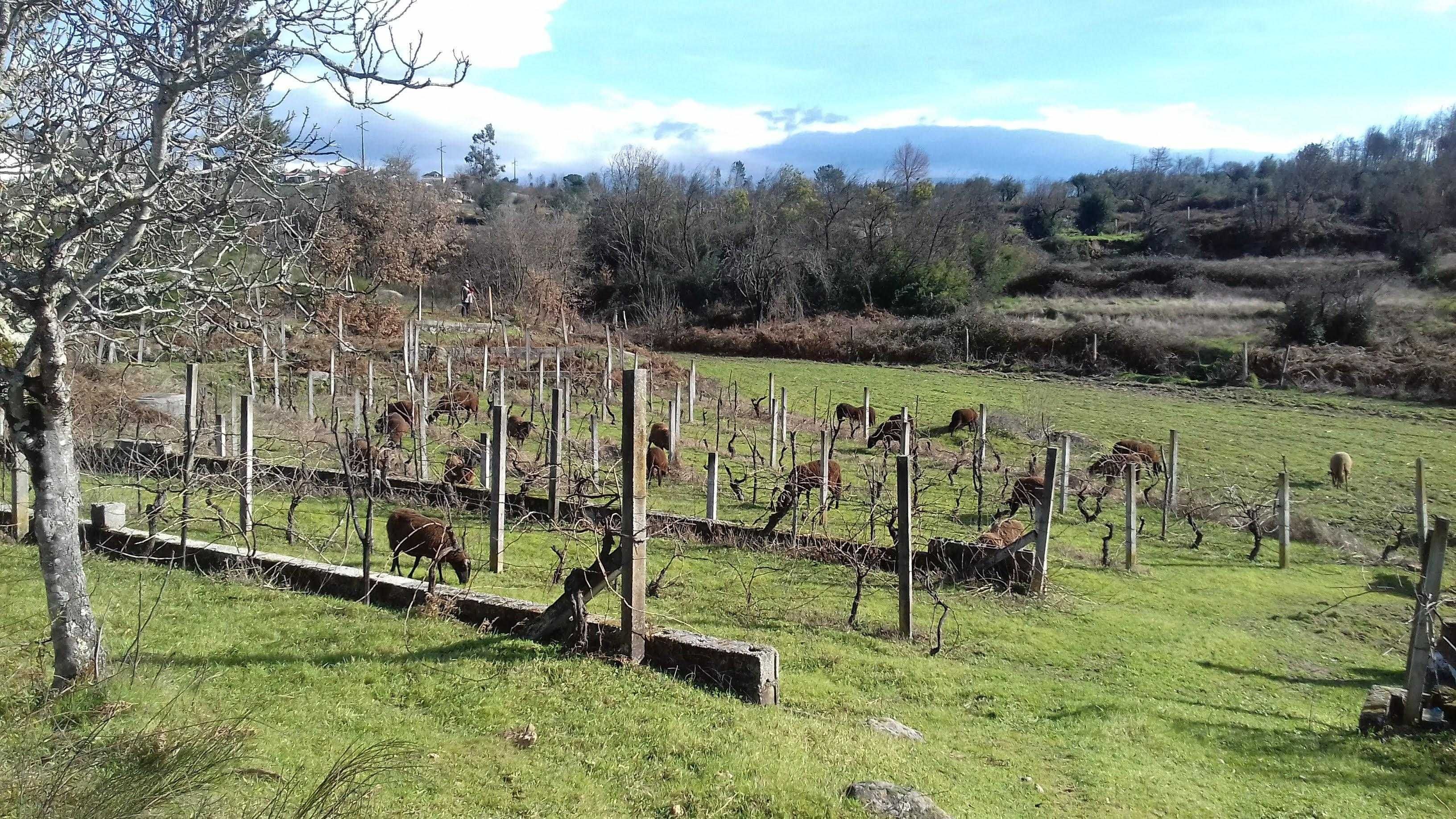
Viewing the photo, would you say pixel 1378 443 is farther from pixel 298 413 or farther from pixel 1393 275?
pixel 1393 275

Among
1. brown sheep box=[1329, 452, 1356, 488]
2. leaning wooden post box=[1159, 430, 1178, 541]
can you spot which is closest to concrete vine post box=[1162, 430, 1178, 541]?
leaning wooden post box=[1159, 430, 1178, 541]

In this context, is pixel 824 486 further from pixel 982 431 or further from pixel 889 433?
pixel 982 431

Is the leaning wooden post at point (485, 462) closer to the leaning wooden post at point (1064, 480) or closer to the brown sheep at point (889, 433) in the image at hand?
the brown sheep at point (889, 433)

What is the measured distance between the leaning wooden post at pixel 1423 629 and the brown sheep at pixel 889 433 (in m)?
12.9

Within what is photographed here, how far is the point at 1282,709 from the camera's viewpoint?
887 centimetres

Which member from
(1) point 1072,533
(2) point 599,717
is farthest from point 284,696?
(1) point 1072,533

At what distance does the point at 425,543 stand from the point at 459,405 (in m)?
11.2

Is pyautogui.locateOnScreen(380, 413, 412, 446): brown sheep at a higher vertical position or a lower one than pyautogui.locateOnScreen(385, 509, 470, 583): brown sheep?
higher

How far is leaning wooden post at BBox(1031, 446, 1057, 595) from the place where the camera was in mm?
11219

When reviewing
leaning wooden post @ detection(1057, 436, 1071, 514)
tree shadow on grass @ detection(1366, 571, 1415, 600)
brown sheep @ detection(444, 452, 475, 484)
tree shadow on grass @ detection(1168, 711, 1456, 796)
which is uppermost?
brown sheep @ detection(444, 452, 475, 484)

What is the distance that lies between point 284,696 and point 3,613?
303cm

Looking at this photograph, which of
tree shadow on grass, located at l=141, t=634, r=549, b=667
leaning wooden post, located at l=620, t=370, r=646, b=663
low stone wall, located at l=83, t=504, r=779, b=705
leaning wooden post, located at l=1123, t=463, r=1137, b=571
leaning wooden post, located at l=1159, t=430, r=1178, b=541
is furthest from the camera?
leaning wooden post, located at l=1159, t=430, r=1178, b=541

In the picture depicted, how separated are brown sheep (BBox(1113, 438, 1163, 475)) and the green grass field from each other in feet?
17.1

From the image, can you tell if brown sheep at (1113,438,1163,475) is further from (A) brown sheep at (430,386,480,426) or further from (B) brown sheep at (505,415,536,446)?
(A) brown sheep at (430,386,480,426)
